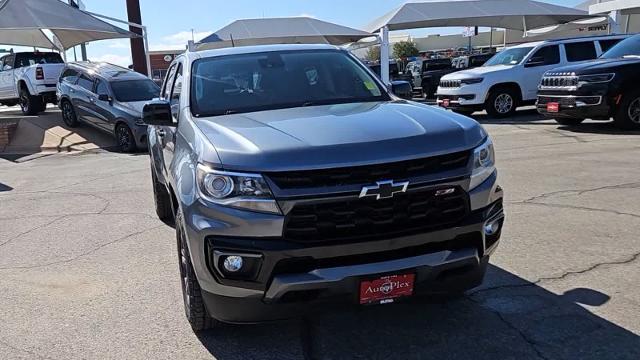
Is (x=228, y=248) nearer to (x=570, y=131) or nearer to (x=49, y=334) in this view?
(x=49, y=334)

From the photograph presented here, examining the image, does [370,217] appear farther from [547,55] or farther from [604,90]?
[547,55]

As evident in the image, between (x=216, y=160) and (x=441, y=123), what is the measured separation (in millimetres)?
1287

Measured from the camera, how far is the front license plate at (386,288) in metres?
2.94

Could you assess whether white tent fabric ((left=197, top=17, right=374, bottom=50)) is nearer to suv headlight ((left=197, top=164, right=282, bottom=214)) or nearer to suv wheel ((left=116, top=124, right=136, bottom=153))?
suv wheel ((left=116, top=124, right=136, bottom=153))

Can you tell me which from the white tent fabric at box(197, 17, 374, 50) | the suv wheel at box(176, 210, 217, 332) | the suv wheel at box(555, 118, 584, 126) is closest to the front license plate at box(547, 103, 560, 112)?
the suv wheel at box(555, 118, 584, 126)

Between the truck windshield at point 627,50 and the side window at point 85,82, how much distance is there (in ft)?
39.7

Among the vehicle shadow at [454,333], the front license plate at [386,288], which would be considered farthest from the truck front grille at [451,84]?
the front license plate at [386,288]

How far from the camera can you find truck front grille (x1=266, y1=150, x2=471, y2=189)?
9.40 feet

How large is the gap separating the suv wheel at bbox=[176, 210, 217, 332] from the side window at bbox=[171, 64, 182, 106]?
1.36m

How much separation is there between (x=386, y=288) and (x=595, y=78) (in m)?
9.85

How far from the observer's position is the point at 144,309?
4121mm

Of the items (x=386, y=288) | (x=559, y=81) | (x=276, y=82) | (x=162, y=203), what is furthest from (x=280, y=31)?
(x=386, y=288)

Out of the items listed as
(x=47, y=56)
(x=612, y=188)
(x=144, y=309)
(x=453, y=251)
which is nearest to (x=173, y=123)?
(x=144, y=309)

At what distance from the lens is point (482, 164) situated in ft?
10.7
